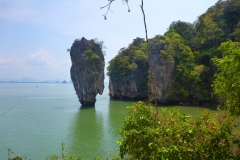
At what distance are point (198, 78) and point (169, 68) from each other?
3112mm

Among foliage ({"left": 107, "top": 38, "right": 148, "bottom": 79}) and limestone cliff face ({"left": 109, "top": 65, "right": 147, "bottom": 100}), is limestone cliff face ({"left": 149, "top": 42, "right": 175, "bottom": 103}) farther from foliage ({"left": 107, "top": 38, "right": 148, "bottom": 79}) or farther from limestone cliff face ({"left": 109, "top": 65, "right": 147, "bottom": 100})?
limestone cliff face ({"left": 109, "top": 65, "right": 147, "bottom": 100})

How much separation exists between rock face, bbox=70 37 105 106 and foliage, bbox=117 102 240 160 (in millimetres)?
19184

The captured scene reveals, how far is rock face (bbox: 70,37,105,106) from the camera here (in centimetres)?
2214

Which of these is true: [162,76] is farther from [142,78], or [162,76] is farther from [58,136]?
[58,136]

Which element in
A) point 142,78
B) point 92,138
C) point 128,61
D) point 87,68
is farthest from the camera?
point 128,61

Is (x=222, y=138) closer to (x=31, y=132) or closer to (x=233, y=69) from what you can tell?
(x=233, y=69)

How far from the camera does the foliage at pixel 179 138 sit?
98.5 inches

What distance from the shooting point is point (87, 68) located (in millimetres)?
22234

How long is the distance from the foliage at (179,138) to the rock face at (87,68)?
62.9 feet

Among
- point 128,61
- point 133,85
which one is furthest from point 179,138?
point 128,61

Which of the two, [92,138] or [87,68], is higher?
[87,68]

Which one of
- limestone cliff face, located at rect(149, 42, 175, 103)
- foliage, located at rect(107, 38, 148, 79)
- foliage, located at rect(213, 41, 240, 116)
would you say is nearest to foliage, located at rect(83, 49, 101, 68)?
foliage, located at rect(107, 38, 148, 79)

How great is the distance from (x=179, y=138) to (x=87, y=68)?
796 inches

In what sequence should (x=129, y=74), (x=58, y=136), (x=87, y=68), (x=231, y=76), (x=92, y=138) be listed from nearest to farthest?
1. (x=231, y=76)
2. (x=92, y=138)
3. (x=58, y=136)
4. (x=87, y=68)
5. (x=129, y=74)
